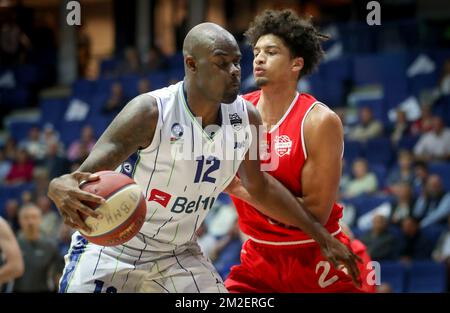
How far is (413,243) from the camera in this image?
9500 mm

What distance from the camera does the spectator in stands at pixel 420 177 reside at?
10211 mm

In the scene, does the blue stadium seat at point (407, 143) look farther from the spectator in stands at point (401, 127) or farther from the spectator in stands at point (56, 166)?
the spectator in stands at point (56, 166)

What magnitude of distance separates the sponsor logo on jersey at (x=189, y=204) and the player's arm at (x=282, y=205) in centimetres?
28

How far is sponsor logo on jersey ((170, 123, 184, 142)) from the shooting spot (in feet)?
14.1

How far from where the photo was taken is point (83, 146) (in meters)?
12.9

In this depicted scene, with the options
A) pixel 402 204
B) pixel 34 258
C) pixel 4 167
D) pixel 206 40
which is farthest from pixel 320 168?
pixel 4 167

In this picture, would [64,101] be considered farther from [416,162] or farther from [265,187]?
[265,187]

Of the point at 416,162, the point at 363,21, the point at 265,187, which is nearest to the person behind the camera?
the point at 265,187

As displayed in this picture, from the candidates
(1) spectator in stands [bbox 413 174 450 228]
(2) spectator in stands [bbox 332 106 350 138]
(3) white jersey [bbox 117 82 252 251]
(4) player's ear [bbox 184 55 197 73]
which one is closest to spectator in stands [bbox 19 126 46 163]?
(2) spectator in stands [bbox 332 106 350 138]

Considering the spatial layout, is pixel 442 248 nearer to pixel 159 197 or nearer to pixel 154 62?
pixel 159 197

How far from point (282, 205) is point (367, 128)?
722 cm

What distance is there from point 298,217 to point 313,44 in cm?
111
